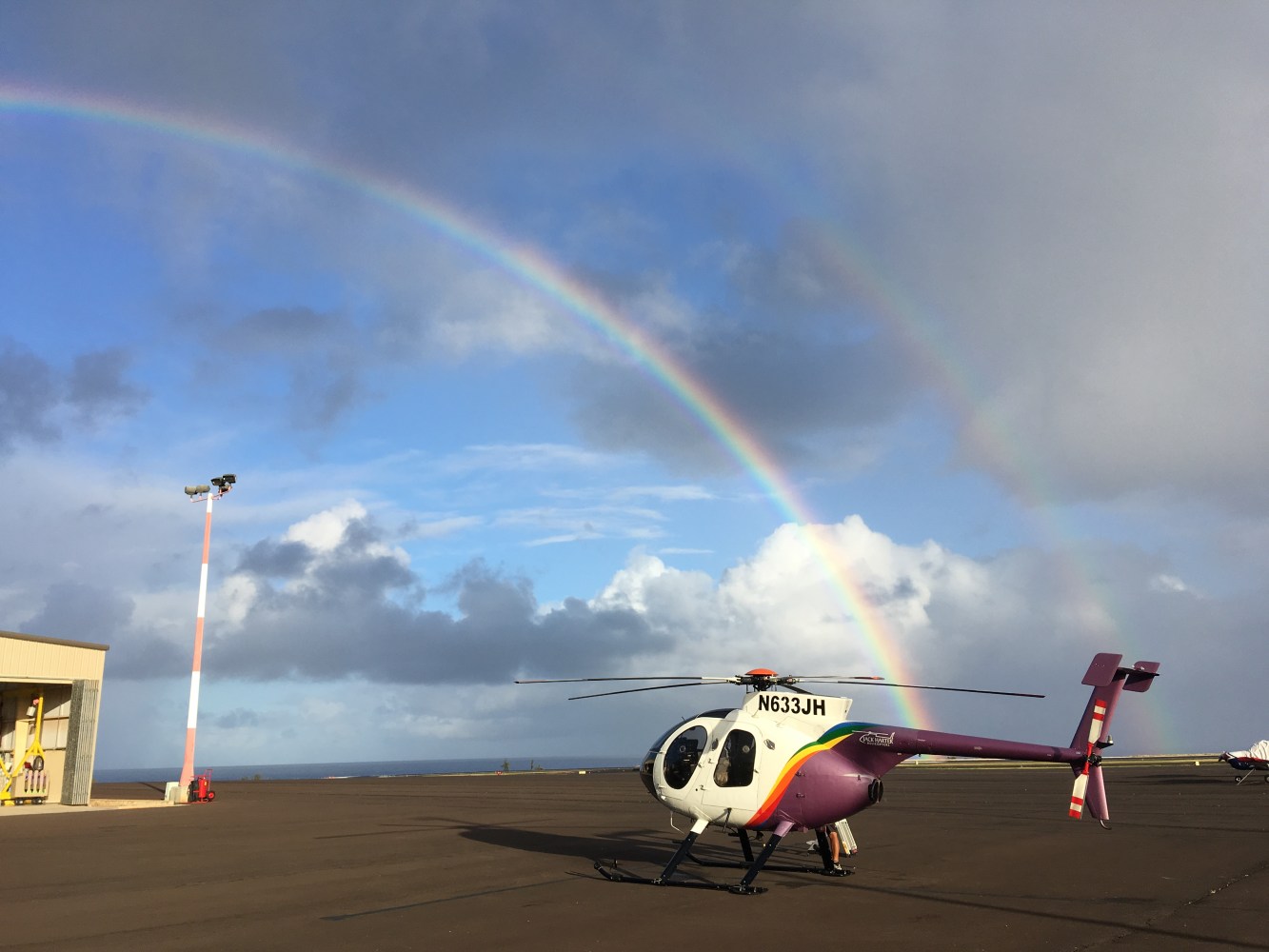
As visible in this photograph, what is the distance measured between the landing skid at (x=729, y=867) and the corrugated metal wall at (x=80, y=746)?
1062 inches

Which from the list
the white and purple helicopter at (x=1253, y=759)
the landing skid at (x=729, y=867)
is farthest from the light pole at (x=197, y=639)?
the white and purple helicopter at (x=1253, y=759)

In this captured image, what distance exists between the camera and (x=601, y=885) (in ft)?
56.8

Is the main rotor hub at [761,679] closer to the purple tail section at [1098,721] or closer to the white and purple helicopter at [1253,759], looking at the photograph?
the purple tail section at [1098,721]

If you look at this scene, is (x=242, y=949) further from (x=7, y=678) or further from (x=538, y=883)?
(x=7, y=678)

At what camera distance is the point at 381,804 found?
3916 cm

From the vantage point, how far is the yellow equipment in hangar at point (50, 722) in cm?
3734

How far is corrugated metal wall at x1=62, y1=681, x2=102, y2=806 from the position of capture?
125 ft

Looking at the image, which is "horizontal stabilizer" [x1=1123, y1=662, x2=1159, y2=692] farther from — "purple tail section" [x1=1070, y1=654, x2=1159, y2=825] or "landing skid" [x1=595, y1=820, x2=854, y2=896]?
"landing skid" [x1=595, y1=820, x2=854, y2=896]

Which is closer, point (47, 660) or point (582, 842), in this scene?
point (582, 842)

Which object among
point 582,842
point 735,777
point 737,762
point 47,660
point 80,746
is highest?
point 47,660

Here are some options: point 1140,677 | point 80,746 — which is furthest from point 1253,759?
point 80,746

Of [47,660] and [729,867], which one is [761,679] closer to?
[729,867]

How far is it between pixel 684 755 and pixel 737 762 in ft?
3.43

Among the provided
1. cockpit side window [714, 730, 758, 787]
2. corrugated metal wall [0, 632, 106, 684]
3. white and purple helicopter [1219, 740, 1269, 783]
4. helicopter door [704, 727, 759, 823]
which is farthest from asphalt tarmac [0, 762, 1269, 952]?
white and purple helicopter [1219, 740, 1269, 783]
